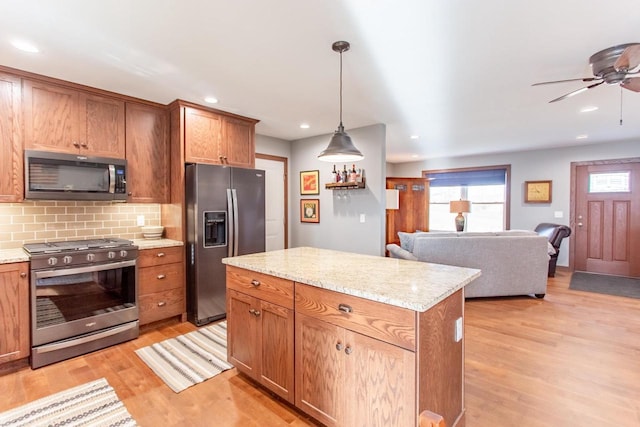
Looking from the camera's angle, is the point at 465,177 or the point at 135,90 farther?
the point at 465,177

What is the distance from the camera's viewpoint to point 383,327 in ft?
4.79

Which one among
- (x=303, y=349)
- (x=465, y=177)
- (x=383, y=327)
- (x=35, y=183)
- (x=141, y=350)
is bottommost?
(x=141, y=350)

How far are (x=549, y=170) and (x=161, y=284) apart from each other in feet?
23.2

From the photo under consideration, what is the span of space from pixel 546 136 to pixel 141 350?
633cm

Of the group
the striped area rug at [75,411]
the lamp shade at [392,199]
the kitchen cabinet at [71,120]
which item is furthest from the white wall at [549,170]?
the striped area rug at [75,411]

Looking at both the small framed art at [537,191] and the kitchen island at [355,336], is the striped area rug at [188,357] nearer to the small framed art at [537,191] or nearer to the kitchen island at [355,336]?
the kitchen island at [355,336]

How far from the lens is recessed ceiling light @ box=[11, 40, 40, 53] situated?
218 cm

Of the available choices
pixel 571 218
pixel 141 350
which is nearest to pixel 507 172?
pixel 571 218

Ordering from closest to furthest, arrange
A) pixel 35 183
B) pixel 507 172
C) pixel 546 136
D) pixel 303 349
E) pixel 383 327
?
pixel 383 327, pixel 303 349, pixel 35 183, pixel 546 136, pixel 507 172

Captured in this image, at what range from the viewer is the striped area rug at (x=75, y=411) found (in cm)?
188

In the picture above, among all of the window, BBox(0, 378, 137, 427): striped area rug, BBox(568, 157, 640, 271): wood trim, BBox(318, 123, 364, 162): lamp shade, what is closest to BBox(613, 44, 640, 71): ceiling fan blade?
BBox(318, 123, 364, 162): lamp shade

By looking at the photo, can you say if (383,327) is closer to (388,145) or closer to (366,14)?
(366,14)

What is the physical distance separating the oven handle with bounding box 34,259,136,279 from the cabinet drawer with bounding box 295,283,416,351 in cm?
200

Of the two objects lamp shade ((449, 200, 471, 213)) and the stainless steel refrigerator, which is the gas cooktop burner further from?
lamp shade ((449, 200, 471, 213))
